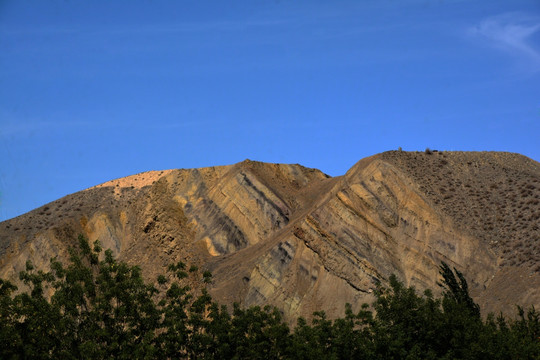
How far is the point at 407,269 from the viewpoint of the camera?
60969mm

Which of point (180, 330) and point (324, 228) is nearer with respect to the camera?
point (180, 330)

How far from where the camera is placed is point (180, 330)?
40.5 meters

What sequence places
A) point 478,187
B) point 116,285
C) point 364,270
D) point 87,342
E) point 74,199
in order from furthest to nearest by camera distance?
point 74,199 → point 478,187 → point 364,270 → point 116,285 → point 87,342

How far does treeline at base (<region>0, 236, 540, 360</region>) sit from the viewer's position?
1519 inches

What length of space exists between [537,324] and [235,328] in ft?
63.0

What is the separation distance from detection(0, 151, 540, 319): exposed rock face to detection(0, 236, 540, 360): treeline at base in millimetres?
13903

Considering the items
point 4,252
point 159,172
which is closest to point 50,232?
point 4,252

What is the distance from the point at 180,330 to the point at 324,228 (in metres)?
25.2

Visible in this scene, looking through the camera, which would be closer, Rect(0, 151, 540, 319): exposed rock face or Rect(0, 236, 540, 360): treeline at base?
Rect(0, 236, 540, 360): treeline at base

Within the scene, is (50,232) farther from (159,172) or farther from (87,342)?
(87,342)

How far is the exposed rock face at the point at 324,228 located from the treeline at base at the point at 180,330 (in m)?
13.9

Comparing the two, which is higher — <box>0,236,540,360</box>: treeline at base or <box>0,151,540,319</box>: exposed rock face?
<box>0,151,540,319</box>: exposed rock face

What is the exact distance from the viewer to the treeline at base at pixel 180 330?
1519 inches

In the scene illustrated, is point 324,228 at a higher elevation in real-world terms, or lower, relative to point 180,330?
higher
